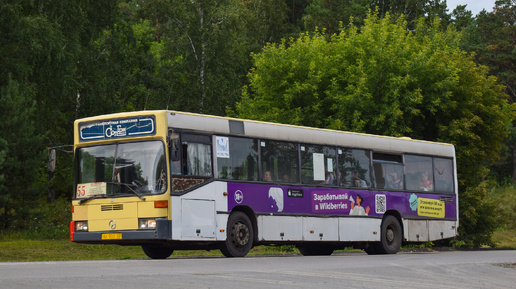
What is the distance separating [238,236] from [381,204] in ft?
19.8

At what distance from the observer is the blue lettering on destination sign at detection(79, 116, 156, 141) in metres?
19.0

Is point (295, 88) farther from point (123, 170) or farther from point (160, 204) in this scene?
point (160, 204)

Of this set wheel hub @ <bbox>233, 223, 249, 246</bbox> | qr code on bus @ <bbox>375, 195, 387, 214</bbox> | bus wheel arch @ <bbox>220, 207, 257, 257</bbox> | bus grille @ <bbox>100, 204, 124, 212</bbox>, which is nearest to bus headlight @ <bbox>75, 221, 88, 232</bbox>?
bus grille @ <bbox>100, 204, 124, 212</bbox>

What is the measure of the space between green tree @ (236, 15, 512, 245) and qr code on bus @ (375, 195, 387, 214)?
8959 mm

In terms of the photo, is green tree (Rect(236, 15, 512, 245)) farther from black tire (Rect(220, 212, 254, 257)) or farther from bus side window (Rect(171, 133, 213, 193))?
bus side window (Rect(171, 133, 213, 193))

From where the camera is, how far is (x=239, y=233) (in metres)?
20.5

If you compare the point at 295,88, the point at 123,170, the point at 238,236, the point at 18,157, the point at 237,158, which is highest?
the point at 295,88

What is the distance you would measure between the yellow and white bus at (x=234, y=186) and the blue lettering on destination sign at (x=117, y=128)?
0.07 feet

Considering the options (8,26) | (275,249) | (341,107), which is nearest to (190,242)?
(275,249)

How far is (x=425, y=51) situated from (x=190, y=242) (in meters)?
19.5

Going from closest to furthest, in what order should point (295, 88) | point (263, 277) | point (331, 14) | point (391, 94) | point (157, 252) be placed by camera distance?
1. point (263, 277)
2. point (157, 252)
3. point (391, 94)
4. point (295, 88)
5. point (331, 14)

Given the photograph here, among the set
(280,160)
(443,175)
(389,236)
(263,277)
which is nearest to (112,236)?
(280,160)

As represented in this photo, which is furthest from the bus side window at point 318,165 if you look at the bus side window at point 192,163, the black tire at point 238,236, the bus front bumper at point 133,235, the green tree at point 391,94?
the green tree at point 391,94

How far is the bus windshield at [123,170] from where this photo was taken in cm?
1878
